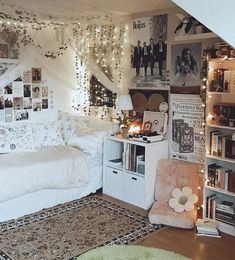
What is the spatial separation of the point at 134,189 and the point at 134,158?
378mm

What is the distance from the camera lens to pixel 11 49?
4.43 metres

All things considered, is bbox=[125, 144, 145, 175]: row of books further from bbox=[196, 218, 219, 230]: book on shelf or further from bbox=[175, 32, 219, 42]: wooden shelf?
bbox=[175, 32, 219, 42]: wooden shelf

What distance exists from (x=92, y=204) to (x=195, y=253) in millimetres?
1538

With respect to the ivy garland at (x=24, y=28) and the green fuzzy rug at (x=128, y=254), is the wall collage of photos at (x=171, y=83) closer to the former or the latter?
the ivy garland at (x=24, y=28)

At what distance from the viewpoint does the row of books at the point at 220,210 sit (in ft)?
11.4

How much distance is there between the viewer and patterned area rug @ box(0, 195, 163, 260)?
10.0 feet

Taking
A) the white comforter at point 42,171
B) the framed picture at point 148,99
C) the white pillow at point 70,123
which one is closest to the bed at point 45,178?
the white comforter at point 42,171

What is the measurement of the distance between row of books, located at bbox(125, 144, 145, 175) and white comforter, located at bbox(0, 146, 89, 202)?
55cm

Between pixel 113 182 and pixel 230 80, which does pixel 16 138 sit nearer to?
pixel 113 182

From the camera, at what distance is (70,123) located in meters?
4.87

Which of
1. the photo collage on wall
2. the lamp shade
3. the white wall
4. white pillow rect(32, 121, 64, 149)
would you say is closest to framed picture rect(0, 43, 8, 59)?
the photo collage on wall

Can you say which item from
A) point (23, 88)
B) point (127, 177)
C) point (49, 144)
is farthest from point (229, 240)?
point (23, 88)

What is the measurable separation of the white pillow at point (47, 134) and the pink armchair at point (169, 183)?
4.95ft

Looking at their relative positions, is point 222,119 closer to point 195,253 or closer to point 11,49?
point 195,253
